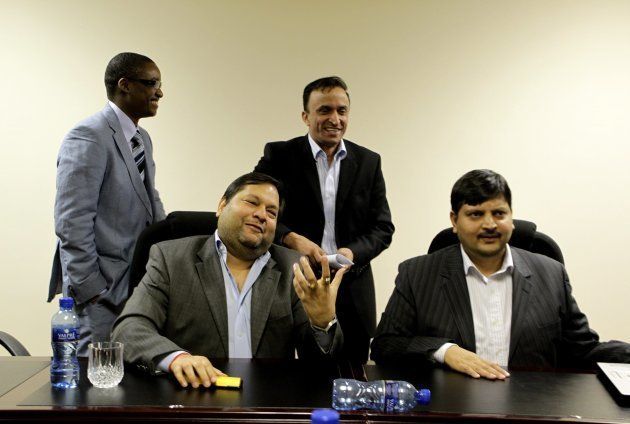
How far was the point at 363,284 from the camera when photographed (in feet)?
10.5

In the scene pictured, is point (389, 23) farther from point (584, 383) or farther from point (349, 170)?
point (584, 383)

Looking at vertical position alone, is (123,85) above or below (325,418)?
above

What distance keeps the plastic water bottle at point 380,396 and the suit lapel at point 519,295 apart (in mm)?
745

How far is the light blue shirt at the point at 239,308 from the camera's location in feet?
7.64

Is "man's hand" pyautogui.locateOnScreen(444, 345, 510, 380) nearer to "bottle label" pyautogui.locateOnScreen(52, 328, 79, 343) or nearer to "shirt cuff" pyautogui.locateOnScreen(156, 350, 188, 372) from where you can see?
"shirt cuff" pyautogui.locateOnScreen(156, 350, 188, 372)

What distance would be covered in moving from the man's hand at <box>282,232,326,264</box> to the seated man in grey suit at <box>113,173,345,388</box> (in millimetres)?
349

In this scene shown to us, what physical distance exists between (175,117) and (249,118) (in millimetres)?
486

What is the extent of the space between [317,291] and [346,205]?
116cm

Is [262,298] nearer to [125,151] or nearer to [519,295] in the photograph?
[519,295]

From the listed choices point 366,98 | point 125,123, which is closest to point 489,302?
point 125,123

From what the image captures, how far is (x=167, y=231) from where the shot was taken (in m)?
2.57

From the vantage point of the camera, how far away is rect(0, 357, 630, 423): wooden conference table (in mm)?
1575

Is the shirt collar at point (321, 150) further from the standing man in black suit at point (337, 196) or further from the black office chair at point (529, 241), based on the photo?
the black office chair at point (529, 241)

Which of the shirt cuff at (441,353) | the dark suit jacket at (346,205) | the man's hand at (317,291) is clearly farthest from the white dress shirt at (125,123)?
the shirt cuff at (441,353)
